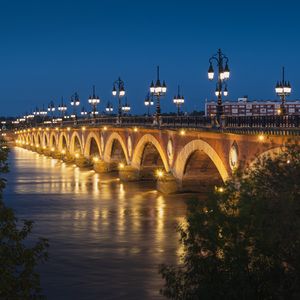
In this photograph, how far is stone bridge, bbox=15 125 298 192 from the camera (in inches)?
1283

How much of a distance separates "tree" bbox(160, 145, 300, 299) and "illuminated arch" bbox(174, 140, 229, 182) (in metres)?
22.1

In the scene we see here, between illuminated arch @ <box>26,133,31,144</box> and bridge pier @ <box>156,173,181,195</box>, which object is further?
illuminated arch @ <box>26,133,31,144</box>

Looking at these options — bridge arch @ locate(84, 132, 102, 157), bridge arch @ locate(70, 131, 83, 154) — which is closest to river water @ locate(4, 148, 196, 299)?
bridge arch @ locate(84, 132, 102, 157)

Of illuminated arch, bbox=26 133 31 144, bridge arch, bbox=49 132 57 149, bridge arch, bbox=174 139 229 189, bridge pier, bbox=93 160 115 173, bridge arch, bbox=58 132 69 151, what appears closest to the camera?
bridge arch, bbox=174 139 229 189

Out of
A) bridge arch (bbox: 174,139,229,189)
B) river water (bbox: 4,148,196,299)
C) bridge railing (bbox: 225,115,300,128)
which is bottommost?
river water (bbox: 4,148,196,299)

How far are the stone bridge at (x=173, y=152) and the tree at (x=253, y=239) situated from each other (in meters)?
2.38

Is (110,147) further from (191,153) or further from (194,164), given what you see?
(191,153)

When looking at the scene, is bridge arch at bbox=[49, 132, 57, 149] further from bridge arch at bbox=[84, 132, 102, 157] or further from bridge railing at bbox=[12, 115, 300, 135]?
bridge railing at bbox=[12, 115, 300, 135]

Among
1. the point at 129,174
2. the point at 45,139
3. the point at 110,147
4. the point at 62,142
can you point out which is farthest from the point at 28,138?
the point at 129,174

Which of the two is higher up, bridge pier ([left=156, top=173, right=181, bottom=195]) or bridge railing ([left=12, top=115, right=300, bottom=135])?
bridge railing ([left=12, top=115, right=300, bottom=135])

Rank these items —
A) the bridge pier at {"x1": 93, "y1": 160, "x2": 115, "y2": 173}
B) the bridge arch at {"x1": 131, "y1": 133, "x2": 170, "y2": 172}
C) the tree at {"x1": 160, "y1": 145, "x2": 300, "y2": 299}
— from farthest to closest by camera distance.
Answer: the bridge pier at {"x1": 93, "y1": 160, "x2": 115, "y2": 173}, the bridge arch at {"x1": 131, "y1": 133, "x2": 170, "y2": 172}, the tree at {"x1": 160, "y1": 145, "x2": 300, "y2": 299}

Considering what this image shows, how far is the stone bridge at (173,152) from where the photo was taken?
107 feet

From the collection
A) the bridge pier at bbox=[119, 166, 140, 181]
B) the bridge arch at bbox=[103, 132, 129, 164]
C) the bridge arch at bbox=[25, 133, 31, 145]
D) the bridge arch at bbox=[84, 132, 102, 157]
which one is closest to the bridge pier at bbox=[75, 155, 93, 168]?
the bridge arch at bbox=[84, 132, 102, 157]

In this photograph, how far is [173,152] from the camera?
158 ft
